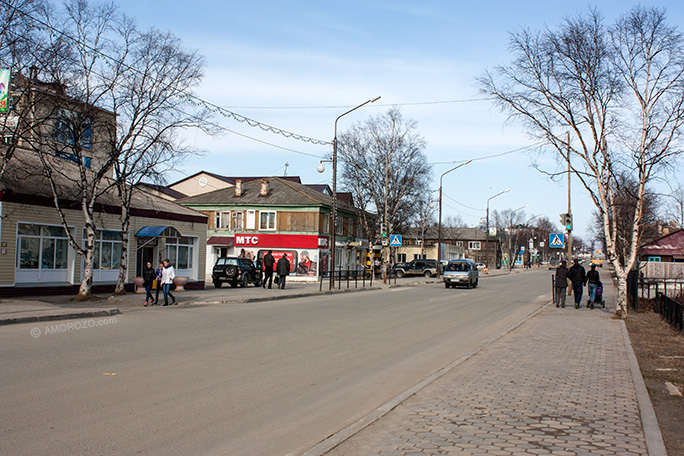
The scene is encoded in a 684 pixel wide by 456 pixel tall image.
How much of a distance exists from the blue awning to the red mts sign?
19.7m

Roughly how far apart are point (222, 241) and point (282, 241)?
5.02m

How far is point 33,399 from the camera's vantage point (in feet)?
21.9

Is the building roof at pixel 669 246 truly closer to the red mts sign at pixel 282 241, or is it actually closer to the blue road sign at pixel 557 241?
the blue road sign at pixel 557 241

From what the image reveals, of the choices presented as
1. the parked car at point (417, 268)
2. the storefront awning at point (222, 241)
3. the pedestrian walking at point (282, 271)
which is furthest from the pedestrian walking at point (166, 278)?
the parked car at point (417, 268)

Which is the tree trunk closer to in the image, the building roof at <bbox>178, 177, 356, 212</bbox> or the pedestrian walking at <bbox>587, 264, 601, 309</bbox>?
the pedestrian walking at <bbox>587, 264, 601, 309</bbox>

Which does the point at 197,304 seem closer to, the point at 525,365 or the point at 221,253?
the point at 525,365

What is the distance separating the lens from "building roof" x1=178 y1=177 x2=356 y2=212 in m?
47.0

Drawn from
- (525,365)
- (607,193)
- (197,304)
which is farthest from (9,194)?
(607,193)

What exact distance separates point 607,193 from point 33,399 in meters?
17.7

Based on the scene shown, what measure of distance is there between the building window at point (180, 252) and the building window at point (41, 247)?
6.63 metres

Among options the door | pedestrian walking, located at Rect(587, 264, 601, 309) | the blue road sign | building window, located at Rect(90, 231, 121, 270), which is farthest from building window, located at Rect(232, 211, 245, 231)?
pedestrian walking, located at Rect(587, 264, 601, 309)

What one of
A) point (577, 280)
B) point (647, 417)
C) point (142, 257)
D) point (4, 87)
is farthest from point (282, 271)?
point (647, 417)

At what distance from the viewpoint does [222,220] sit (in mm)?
48656

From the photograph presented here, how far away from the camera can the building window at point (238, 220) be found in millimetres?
48031
